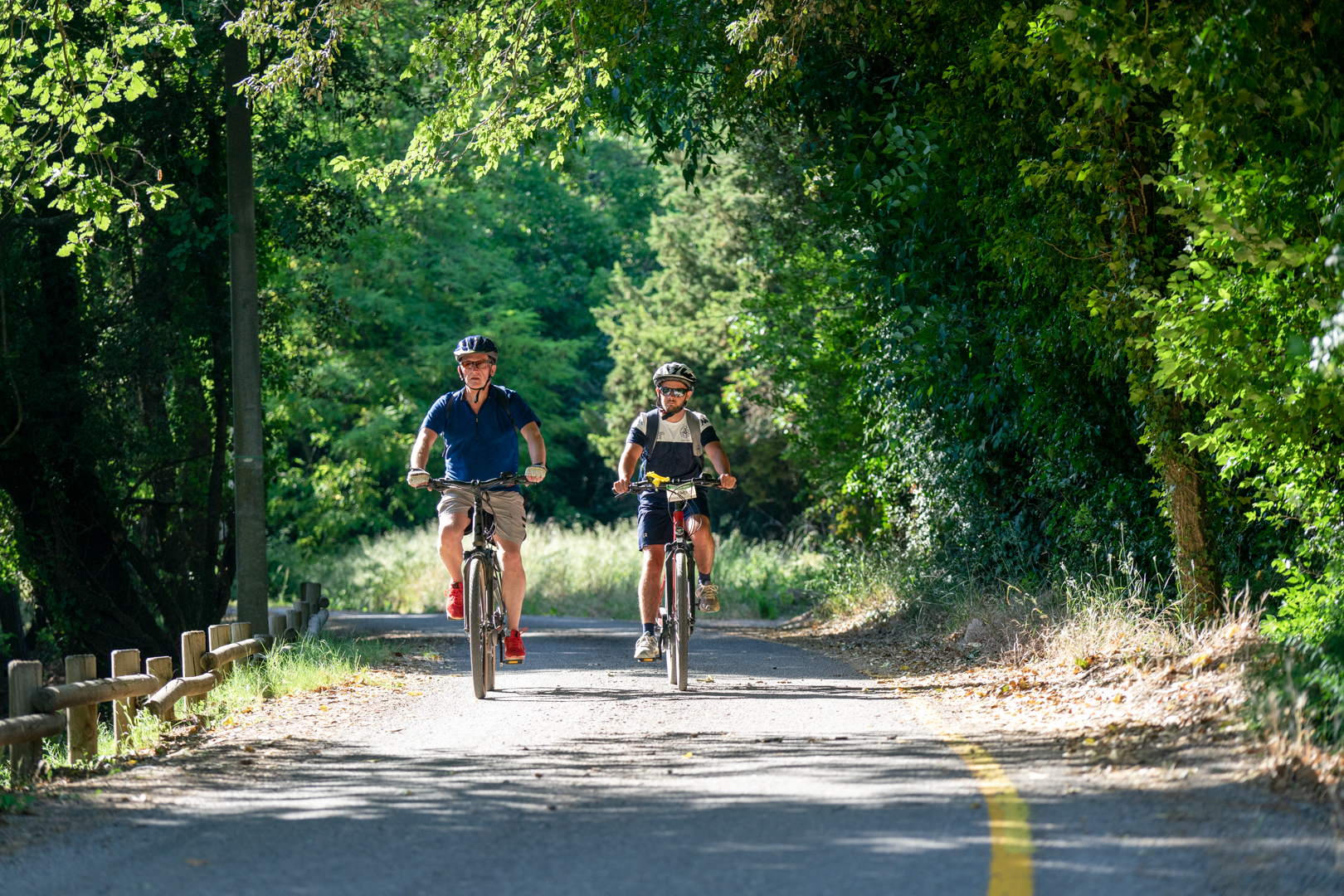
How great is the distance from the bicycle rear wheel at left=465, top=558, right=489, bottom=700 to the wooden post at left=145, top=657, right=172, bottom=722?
2101 mm

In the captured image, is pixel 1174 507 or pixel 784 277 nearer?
pixel 1174 507

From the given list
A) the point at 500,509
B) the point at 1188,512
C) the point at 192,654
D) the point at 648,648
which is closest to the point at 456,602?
the point at 500,509

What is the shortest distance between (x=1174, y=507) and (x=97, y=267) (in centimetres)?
1382

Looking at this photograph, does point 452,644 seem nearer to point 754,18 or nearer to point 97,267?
point 97,267

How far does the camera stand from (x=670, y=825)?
5.62m

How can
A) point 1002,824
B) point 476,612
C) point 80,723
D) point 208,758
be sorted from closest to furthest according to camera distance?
point 1002,824 < point 208,758 < point 80,723 < point 476,612

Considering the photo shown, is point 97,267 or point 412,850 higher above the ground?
point 97,267

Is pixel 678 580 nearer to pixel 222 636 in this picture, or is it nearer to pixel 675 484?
pixel 675 484

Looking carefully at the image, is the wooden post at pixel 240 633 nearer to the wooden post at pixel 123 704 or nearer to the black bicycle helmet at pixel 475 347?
the wooden post at pixel 123 704

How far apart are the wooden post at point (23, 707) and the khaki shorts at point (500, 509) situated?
3.06 meters

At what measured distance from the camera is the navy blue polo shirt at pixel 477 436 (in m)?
10.0

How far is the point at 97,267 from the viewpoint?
17312 mm

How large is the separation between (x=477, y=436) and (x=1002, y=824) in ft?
18.5

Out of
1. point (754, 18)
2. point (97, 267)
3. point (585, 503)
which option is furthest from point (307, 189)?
point (585, 503)
